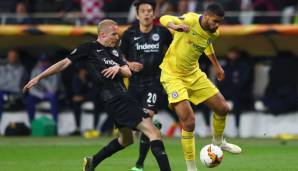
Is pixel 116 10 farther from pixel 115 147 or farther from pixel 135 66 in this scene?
pixel 115 147

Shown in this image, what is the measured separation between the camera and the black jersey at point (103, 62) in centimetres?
1219

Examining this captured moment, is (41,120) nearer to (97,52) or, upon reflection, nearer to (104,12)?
(104,12)

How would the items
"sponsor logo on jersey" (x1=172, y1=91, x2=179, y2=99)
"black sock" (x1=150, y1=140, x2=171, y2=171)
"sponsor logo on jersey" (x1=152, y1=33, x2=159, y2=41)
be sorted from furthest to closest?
"sponsor logo on jersey" (x1=152, y1=33, x2=159, y2=41)
"sponsor logo on jersey" (x1=172, y1=91, x2=179, y2=99)
"black sock" (x1=150, y1=140, x2=171, y2=171)

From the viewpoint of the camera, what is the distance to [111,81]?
12188 mm

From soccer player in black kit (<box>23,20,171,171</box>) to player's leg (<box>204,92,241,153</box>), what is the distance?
1482mm

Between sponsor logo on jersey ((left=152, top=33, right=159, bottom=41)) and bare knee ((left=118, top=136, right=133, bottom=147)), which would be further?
sponsor logo on jersey ((left=152, top=33, right=159, bottom=41))

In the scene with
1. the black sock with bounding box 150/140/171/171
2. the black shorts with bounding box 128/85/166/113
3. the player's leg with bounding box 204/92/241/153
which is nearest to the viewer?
the black sock with bounding box 150/140/171/171


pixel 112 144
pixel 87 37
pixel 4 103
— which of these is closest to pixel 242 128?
pixel 87 37

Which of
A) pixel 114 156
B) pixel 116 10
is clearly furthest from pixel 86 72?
pixel 114 156

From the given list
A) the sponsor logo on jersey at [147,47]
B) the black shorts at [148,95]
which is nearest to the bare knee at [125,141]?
the black shorts at [148,95]

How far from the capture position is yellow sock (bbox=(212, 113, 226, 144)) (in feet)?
44.0

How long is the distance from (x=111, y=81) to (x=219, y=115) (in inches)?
78.3

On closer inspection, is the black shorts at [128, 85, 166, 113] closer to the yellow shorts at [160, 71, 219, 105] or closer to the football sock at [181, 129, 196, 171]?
the yellow shorts at [160, 71, 219, 105]

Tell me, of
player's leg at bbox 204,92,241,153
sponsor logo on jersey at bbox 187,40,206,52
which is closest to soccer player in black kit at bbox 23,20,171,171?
sponsor logo on jersey at bbox 187,40,206,52
